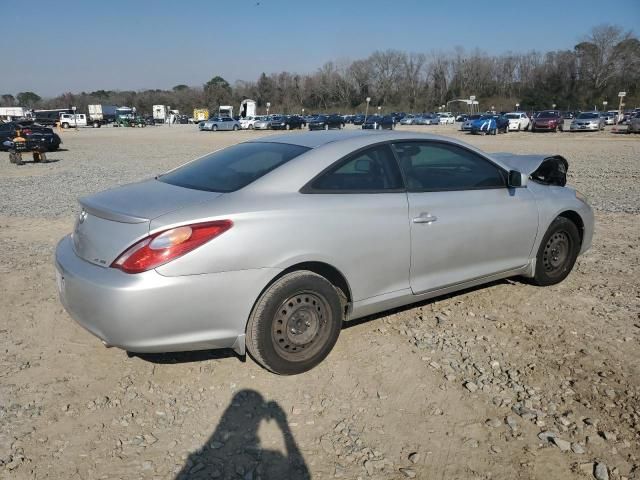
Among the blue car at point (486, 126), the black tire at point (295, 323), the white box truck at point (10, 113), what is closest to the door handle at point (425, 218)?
the black tire at point (295, 323)

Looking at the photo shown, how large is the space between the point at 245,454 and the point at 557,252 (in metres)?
3.72

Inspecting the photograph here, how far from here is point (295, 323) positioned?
3377 millimetres

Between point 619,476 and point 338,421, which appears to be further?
point 338,421

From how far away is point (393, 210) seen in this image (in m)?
3.68

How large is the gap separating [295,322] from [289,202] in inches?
31.2

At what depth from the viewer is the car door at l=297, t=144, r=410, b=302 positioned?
11.0 feet

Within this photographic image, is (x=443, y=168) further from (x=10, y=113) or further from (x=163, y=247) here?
(x=10, y=113)

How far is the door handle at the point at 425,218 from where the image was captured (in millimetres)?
3782

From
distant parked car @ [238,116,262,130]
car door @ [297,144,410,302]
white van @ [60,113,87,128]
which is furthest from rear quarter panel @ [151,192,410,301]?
white van @ [60,113,87,128]

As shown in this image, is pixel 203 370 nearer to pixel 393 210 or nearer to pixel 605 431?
pixel 393 210

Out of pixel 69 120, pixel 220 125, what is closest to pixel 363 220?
pixel 220 125

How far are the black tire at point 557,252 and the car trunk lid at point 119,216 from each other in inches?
127

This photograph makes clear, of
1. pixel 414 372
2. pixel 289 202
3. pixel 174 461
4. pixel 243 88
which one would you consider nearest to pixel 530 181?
pixel 414 372

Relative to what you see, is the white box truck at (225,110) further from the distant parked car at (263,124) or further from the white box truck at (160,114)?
the distant parked car at (263,124)
